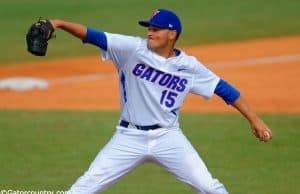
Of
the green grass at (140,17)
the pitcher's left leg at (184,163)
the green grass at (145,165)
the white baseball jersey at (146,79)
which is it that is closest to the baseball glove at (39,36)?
the white baseball jersey at (146,79)

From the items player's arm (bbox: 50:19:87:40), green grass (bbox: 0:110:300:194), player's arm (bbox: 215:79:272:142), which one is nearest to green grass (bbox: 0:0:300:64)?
green grass (bbox: 0:110:300:194)

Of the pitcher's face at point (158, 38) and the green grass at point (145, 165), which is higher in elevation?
the pitcher's face at point (158, 38)

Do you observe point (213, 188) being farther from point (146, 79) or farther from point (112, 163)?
point (146, 79)

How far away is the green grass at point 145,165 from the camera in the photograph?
421 inches

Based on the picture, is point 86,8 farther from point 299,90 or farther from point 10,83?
point 299,90

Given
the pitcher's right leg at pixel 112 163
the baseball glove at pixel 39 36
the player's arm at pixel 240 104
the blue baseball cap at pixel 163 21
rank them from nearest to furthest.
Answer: the baseball glove at pixel 39 36 < the pitcher's right leg at pixel 112 163 < the blue baseball cap at pixel 163 21 < the player's arm at pixel 240 104

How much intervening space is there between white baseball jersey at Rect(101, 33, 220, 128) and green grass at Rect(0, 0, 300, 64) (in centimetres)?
1367

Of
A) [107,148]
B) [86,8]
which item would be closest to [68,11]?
[86,8]

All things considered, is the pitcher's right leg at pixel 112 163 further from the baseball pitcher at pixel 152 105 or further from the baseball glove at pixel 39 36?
the baseball glove at pixel 39 36

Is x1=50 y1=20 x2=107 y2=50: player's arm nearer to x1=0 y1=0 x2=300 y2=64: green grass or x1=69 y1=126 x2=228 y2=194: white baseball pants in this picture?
x1=69 y1=126 x2=228 y2=194: white baseball pants

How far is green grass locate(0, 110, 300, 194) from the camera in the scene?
10.7 meters

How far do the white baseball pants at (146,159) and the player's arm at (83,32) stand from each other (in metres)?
0.85

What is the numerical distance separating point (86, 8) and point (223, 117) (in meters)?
13.6

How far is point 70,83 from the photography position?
60.8 feet
